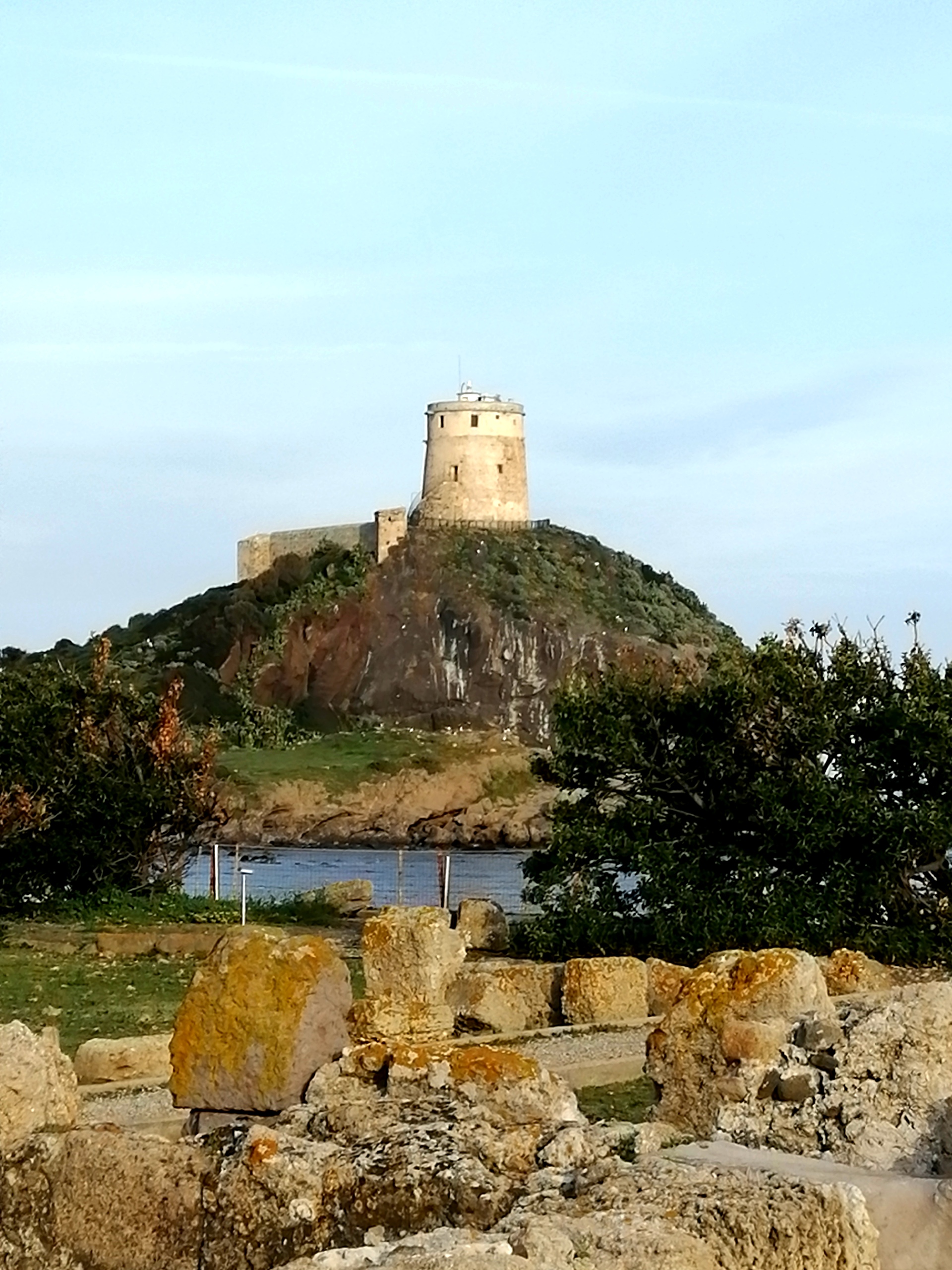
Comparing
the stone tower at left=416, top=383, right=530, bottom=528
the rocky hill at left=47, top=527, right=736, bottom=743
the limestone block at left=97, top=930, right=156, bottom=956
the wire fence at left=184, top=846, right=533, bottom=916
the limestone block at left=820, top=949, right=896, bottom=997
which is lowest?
the wire fence at left=184, top=846, right=533, bottom=916

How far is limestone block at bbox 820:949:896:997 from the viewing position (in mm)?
16141

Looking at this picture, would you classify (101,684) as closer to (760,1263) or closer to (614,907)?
(614,907)


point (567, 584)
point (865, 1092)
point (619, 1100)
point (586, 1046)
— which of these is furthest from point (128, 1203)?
point (567, 584)

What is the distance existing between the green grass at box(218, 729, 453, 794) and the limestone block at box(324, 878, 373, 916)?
65.9 metres

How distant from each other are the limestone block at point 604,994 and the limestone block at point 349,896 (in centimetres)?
1073

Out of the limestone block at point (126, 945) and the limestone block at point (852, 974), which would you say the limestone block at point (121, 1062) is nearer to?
the limestone block at point (852, 974)

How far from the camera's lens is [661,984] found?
16188mm

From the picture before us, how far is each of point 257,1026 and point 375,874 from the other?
5221 centimetres

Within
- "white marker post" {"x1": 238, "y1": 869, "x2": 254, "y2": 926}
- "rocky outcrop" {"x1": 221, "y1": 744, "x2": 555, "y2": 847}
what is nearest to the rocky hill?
"rocky outcrop" {"x1": 221, "y1": 744, "x2": 555, "y2": 847}

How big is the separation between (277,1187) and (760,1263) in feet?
6.29

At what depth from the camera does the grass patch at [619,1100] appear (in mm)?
10688

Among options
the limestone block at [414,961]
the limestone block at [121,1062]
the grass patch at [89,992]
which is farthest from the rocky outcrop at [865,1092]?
the grass patch at [89,992]

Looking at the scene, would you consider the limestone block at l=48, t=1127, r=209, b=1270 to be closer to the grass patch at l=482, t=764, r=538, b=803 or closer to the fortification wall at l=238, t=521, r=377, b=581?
the grass patch at l=482, t=764, r=538, b=803

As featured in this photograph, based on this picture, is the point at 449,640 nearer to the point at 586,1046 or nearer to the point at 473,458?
the point at 473,458
